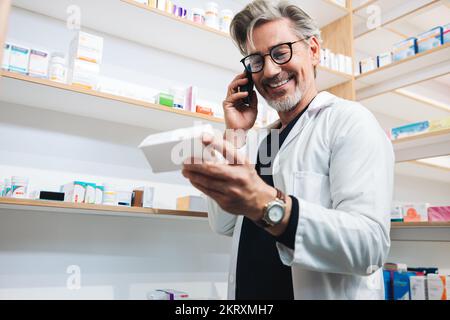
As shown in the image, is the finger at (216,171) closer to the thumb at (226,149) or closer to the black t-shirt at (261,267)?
the thumb at (226,149)

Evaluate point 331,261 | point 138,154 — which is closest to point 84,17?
point 138,154

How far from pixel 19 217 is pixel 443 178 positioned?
10.3ft

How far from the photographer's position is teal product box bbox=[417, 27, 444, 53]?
78.4 inches

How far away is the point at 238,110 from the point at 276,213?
2.24 feet

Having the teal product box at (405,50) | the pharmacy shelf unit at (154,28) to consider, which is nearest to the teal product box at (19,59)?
the pharmacy shelf unit at (154,28)

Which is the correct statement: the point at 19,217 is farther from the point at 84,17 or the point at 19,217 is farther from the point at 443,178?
the point at 443,178

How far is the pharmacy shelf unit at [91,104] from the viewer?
53.6 inches

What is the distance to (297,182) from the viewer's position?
2.88 feet

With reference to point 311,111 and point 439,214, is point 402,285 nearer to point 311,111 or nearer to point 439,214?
point 439,214

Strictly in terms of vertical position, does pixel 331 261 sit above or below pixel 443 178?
below

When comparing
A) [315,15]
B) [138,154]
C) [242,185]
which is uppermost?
[315,15]

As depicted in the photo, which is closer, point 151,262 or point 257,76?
point 257,76

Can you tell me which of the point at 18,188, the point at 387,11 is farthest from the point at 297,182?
the point at 387,11

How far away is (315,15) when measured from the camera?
2.40m
